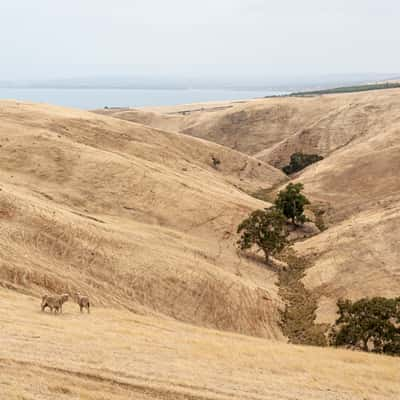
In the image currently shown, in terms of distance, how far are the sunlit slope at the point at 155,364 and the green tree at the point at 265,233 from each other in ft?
67.3

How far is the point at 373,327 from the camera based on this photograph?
28516 millimetres

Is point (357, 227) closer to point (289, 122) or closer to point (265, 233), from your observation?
point (265, 233)

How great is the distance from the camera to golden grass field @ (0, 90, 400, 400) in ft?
57.3

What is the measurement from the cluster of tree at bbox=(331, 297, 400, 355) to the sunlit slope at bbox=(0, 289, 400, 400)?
3962 mm

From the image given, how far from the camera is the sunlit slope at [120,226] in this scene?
32.2 m

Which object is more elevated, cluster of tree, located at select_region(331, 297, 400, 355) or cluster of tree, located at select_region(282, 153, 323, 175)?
cluster of tree, located at select_region(282, 153, 323, 175)

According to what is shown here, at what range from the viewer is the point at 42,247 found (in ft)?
109

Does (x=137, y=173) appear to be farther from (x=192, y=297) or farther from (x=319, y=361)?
(x=319, y=361)

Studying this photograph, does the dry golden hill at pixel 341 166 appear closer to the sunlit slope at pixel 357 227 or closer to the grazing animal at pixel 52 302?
the sunlit slope at pixel 357 227

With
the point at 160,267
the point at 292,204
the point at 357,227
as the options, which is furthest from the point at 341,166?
the point at 160,267

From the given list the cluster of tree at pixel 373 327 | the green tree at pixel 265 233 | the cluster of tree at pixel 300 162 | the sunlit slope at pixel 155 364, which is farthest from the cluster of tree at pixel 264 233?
the cluster of tree at pixel 300 162

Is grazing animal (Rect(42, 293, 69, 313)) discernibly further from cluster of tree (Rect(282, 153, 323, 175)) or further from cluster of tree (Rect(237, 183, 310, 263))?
cluster of tree (Rect(282, 153, 323, 175))

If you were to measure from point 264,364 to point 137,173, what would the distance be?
37.9 metres

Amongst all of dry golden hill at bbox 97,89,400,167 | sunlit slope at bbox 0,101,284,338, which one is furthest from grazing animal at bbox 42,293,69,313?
dry golden hill at bbox 97,89,400,167
